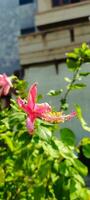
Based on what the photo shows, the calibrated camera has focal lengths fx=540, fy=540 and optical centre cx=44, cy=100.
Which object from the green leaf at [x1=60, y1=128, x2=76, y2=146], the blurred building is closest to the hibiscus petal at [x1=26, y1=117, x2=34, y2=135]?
the green leaf at [x1=60, y1=128, x2=76, y2=146]

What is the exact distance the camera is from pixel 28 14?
20.5 metres

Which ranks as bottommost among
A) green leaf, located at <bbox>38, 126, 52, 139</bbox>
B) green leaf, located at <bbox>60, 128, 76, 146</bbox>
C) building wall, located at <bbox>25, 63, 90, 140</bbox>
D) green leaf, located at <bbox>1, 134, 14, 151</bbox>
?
building wall, located at <bbox>25, 63, 90, 140</bbox>

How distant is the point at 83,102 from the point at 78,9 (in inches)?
160

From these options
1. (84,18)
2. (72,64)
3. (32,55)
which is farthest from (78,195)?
(84,18)

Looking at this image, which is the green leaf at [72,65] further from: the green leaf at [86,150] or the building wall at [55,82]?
the building wall at [55,82]

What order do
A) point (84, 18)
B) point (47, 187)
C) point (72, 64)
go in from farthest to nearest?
point (84, 18) → point (72, 64) → point (47, 187)

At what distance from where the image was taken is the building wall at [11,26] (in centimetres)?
2055

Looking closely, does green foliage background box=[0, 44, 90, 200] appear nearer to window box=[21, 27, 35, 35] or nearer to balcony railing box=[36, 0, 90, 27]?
balcony railing box=[36, 0, 90, 27]

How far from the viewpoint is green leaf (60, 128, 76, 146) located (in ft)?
5.37

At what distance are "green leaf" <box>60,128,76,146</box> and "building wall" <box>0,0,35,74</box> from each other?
18822mm

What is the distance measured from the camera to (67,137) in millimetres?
1644

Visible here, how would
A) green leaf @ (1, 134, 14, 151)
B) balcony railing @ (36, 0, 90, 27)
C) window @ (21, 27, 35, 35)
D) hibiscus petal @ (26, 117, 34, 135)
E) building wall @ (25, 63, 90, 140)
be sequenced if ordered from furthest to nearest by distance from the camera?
window @ (21, 27, 35, 35) < balcony railing @ (36, 0, 90, 27) < building wall @ (25, 63, 90, 140) < green leaf @ (1, 134, 14, 151) < hibiscus petal @ (26, 117, 34, 135)

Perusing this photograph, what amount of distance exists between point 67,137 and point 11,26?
1973 cm

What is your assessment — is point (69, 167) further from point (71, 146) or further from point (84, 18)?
point (84, 18)
